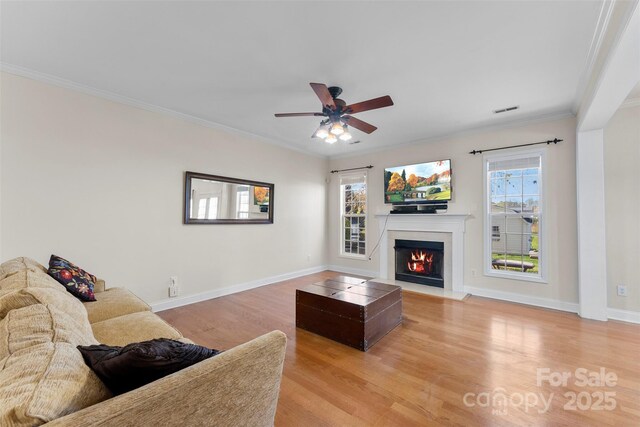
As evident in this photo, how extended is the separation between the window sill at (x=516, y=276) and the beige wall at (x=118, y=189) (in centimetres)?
380

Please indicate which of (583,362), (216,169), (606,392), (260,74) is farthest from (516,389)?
(216,169)

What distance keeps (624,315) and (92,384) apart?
513cm

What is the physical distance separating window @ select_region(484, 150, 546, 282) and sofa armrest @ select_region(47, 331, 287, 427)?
4322 millimetres

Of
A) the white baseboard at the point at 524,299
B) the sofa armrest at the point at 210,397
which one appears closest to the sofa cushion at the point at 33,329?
the sofa armrest at the point at 210,397

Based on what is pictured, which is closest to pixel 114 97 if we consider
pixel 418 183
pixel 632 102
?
pixel 418 183

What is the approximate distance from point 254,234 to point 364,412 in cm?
353

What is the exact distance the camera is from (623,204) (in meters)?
3.36

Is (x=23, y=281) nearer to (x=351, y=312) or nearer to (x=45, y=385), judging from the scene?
(x=45, y=385)

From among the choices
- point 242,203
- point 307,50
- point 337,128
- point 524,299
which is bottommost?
point 524,299

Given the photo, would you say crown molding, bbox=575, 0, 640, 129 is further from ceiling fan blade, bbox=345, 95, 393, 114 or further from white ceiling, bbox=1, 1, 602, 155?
ceiling fan blade, bbox=345, 95, 393, 114

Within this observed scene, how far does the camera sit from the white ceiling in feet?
6.57

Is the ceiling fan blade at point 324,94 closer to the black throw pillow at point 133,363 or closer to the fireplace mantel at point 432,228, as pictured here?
the black throw pillow at point 133,363

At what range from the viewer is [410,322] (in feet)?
10.9

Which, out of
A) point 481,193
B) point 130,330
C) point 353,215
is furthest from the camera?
point 353,215
